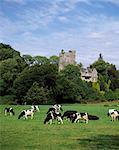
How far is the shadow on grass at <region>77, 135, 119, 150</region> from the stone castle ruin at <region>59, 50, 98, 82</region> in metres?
88.3

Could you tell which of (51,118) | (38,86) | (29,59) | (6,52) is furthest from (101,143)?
(29,59)

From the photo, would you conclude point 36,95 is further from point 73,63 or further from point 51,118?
point 73,63

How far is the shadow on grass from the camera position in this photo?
1425 centimetres

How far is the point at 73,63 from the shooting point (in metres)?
116

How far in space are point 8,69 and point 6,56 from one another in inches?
550

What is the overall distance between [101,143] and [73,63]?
331 ft

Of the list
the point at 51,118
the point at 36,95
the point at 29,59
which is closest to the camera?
the point at 51,118

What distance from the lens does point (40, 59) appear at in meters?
107

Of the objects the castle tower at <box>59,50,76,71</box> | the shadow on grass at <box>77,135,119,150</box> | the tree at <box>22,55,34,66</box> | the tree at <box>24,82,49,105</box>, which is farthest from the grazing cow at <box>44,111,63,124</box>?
the castle tower at <box>59,50,76,71</box>

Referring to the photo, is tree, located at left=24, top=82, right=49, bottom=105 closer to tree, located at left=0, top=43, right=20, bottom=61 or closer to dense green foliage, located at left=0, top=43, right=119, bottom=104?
dense green foliage, located at left=0, top=43, right=119, bottom=104

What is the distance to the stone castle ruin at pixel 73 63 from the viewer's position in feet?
351

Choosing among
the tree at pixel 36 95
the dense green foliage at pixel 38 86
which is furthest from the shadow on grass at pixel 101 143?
the dense green foliage at pixel 38 86

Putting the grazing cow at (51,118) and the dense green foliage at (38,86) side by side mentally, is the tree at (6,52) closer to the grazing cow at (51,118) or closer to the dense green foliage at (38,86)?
the dense green foliage at (38,86)

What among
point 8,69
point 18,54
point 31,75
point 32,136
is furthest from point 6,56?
point 32,136
